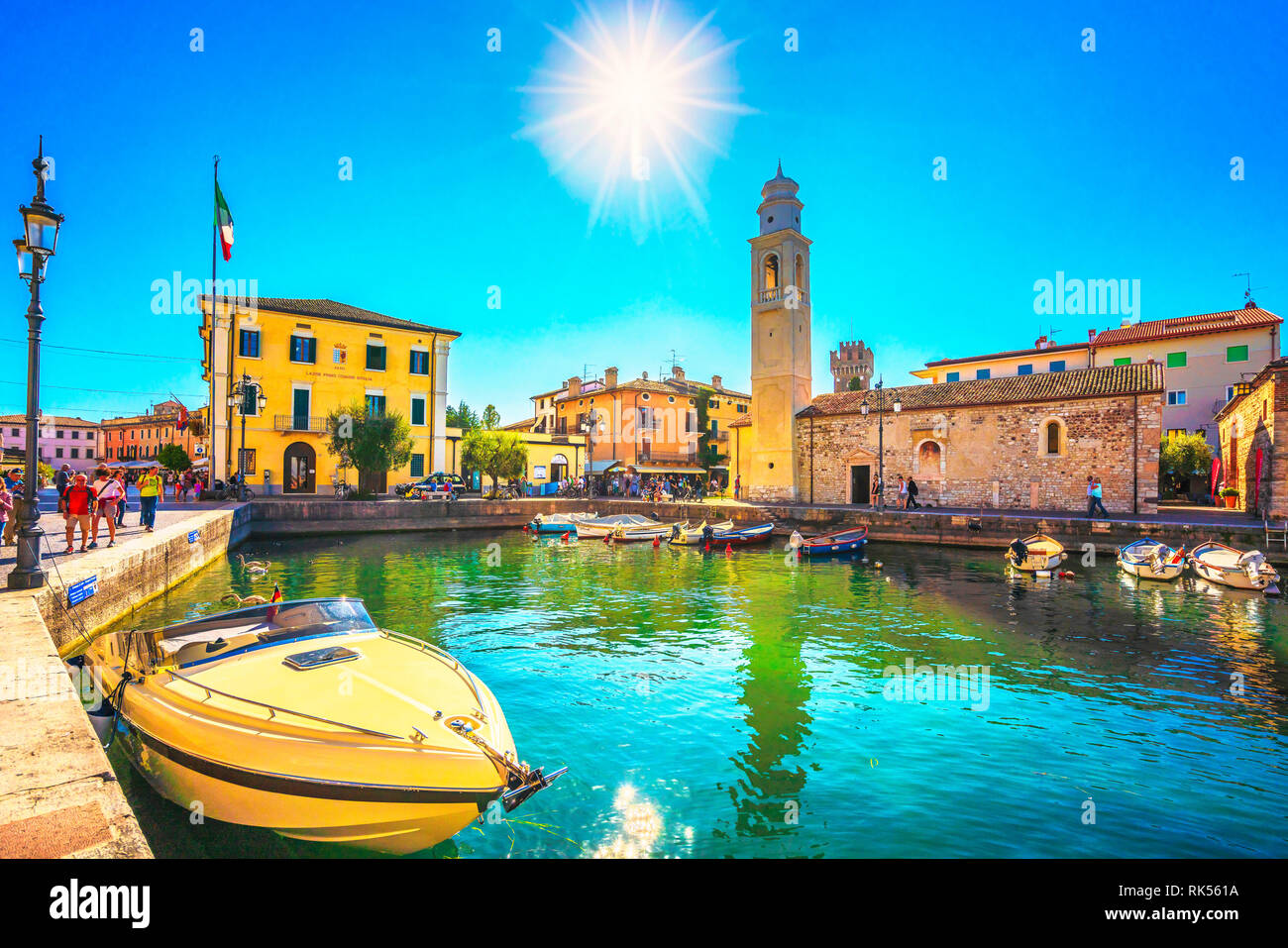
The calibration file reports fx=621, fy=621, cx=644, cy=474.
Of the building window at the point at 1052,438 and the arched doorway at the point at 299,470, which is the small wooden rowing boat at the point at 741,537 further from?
the arched doorway at the point at 299,470

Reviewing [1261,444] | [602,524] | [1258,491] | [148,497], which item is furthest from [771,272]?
[148,497]

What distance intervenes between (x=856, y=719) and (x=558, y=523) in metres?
23.8

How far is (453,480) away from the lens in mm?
36375

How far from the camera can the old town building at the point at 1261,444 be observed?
2111 cm

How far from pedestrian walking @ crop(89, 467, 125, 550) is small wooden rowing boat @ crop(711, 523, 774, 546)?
19548mm

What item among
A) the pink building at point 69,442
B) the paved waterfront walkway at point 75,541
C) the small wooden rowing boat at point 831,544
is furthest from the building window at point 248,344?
the pink building at point 69,442

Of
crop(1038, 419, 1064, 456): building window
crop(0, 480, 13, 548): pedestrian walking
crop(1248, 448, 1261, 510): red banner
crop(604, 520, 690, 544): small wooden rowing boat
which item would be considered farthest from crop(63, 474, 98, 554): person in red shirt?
crop(1248, 448, 1261, 510): red banner

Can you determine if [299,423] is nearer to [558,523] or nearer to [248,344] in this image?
[248,344]

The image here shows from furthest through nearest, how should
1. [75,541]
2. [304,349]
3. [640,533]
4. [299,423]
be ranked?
[304,349] → [299,423] → [640,533] → [75,541]

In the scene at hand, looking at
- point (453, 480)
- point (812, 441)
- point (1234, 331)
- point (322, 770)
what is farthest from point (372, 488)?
point (1234, 331)

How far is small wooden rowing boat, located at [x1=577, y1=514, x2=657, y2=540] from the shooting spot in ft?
95.5

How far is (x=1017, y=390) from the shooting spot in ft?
96.7

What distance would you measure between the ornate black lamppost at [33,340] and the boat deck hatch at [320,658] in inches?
228
